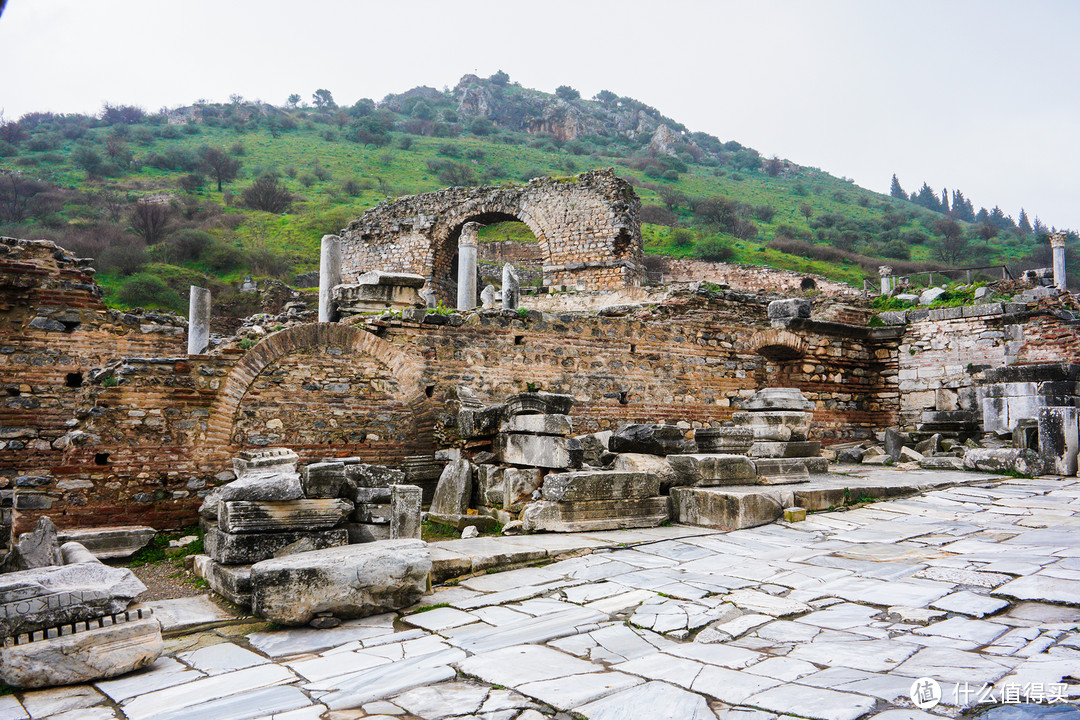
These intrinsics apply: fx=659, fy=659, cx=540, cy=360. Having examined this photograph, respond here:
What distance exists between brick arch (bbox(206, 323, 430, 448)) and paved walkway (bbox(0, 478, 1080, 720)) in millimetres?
3896

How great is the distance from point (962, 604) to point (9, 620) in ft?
16.8

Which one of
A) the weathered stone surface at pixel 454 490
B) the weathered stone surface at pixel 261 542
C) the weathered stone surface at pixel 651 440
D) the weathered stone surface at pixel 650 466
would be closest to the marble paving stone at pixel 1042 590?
the weathered stone surface at pixel 650 466

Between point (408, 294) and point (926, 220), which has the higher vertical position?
point (926, 220)

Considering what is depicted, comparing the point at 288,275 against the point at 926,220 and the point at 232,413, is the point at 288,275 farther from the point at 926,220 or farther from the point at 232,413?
the point at 926,220

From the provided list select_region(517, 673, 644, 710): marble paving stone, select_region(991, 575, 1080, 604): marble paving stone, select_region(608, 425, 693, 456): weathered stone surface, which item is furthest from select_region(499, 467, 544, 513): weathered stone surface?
select_region(991, 575, 1080, 604): marble paving stone

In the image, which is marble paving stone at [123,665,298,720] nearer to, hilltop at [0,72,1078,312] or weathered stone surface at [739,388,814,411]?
weathered stone surface at [739,388,814,411]

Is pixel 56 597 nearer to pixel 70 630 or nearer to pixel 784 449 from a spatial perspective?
pixel 70 630

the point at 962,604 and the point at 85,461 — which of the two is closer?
the point at 962,604

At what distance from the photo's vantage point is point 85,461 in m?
6.61

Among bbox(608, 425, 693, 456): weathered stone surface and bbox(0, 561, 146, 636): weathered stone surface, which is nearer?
bbox(0, 561, 146, 636): weathered stone surface

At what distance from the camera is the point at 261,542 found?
15.8ft

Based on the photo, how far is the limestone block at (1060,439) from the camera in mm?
9289

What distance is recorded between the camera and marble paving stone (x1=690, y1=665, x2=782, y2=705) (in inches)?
109

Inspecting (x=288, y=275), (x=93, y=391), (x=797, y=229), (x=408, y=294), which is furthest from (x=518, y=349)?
(x=797, y=229)
